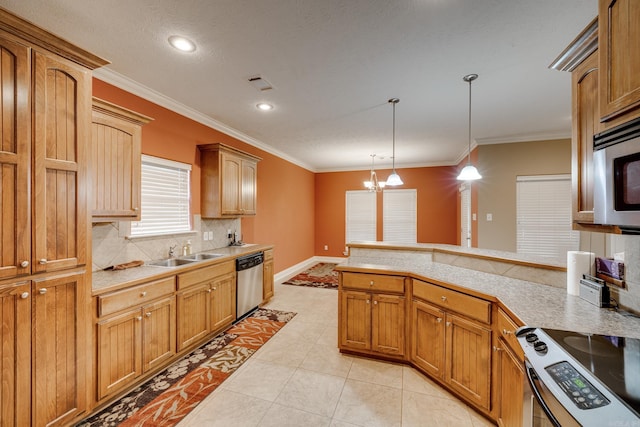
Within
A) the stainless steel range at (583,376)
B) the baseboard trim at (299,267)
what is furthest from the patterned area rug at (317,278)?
the stainless steel range at (583,376)

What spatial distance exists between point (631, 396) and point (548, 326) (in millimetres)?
567

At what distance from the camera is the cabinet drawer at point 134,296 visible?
1973 mm

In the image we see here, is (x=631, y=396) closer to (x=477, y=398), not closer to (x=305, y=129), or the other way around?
(x=477, y=398)

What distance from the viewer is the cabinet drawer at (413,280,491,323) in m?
1.88

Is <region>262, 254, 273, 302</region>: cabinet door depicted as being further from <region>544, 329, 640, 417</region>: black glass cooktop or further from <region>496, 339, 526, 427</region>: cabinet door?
<region>544, 329, 640, 417</region>: black glass cooktop

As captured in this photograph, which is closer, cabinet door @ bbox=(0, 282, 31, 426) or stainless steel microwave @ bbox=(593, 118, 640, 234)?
stainless steel microwave @ bbox=(593, 118, 640, 234)

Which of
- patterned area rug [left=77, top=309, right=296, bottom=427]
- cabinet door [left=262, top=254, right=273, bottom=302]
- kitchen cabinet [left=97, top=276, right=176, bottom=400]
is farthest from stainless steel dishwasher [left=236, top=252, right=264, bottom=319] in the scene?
kitchen cabinet [left=97, top=276, right=176, bottom=400]

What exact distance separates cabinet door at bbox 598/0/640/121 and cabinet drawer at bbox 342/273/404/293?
1855mm

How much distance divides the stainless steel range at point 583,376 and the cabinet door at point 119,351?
2.72m

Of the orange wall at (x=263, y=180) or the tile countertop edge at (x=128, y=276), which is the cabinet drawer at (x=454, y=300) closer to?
the tile countertop edge at (x=128, y=276)

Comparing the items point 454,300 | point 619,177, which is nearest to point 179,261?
point 454,300

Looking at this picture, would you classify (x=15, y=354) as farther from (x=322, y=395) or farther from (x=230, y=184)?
(x=230, y=184)

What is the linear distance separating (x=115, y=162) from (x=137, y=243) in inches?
36.8

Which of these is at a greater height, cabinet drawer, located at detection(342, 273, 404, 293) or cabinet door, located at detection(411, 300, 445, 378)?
cabinet drawer, located at detection(342, 273, 404, 293)
